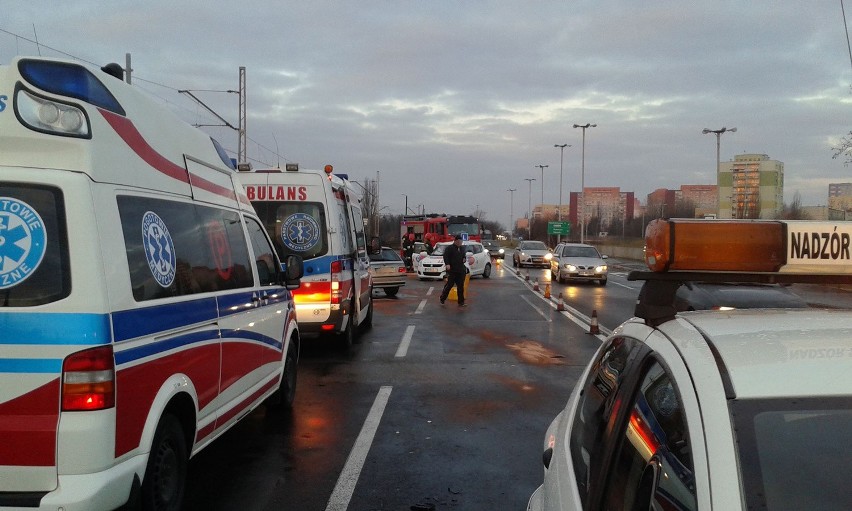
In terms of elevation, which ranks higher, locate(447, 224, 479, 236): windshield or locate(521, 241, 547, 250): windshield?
locate(447, 224, 479, 236): windshield

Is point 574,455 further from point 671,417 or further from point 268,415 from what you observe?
point 268,415

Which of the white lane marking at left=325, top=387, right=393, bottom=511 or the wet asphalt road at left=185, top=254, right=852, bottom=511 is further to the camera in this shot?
the wet asphalt road at left=185, top=254, right=852, bottom=511

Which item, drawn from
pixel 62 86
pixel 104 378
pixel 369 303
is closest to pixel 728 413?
pixel 104 378

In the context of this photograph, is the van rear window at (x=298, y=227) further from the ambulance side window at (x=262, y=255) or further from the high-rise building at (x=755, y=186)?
the high-rise building at (x=755, y=186)

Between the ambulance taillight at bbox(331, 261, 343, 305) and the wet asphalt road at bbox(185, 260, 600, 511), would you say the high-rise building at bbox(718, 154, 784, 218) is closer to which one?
the wet asphalt road at bbox(185, 260, 600, 511)

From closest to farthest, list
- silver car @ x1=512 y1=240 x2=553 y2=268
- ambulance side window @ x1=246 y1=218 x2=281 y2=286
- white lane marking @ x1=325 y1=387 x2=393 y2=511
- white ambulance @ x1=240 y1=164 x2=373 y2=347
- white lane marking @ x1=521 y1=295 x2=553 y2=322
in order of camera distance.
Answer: white lane marking @ x1=325 y1=387 x2=393 y2=511, ambulance side window @ x1=246 y1=218 x2=281 y2=286, white ambulance @ x1=240 y1=164 x2=373 y2=347, white lane marking @ x1=521 y1=295 x2=553 y2=322, silver car @ x1=512 y1=240 x2=553 y2=268

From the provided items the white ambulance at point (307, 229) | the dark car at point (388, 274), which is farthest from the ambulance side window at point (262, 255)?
the dark car at point (388, 274)

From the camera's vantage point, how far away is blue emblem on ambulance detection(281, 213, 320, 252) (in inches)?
386

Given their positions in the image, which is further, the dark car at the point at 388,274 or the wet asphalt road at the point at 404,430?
the dark car at the point at 388,274

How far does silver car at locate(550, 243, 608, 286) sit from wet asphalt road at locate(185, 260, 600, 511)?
1468cm

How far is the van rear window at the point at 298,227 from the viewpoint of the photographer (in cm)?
981

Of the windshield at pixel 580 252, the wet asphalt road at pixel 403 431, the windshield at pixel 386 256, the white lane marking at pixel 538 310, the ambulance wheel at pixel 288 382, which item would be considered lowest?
the white lane marking at pixel 538 310

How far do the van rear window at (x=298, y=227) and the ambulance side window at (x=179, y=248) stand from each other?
416cm

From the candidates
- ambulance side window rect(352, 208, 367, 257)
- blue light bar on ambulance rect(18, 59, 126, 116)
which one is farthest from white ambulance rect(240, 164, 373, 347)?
blue light bar on ambulance rect(18, 59, 126, 116)
